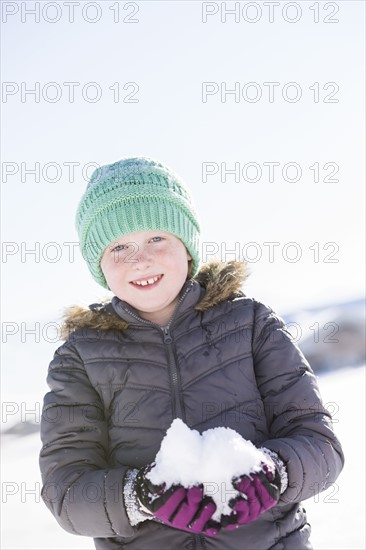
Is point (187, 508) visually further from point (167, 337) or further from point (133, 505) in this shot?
point (167, 337)

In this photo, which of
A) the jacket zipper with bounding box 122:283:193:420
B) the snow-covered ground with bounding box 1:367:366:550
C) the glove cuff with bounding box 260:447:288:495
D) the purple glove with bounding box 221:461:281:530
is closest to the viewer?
the purple glove with bounding box 221:461:281:530

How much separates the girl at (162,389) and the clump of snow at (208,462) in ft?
0.08

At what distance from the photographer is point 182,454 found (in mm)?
1652

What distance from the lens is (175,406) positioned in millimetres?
1999

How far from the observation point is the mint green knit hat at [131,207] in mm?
2232

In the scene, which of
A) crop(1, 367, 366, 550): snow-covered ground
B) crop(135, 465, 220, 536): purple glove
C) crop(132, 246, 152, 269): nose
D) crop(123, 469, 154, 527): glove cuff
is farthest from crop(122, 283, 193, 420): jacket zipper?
crop(1, 367, 366, 550): snow-covered ground

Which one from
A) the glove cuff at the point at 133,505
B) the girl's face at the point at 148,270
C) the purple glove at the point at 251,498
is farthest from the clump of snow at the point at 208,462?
the girl's face at the point at 148,270

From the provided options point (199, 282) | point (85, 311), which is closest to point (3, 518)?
point (85, 311)

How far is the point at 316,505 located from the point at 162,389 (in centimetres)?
119

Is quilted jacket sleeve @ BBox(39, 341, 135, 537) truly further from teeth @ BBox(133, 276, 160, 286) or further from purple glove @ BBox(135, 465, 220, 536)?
teeth @ BBox(133, 276, 160, 286)

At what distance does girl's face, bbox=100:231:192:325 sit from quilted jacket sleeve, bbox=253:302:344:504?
291 mm

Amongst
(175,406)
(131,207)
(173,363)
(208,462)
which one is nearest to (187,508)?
(208,462)

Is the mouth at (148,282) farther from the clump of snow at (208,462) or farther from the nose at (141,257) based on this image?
the clump of snow at (208,462)

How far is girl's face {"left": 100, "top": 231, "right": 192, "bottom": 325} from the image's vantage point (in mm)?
2143
